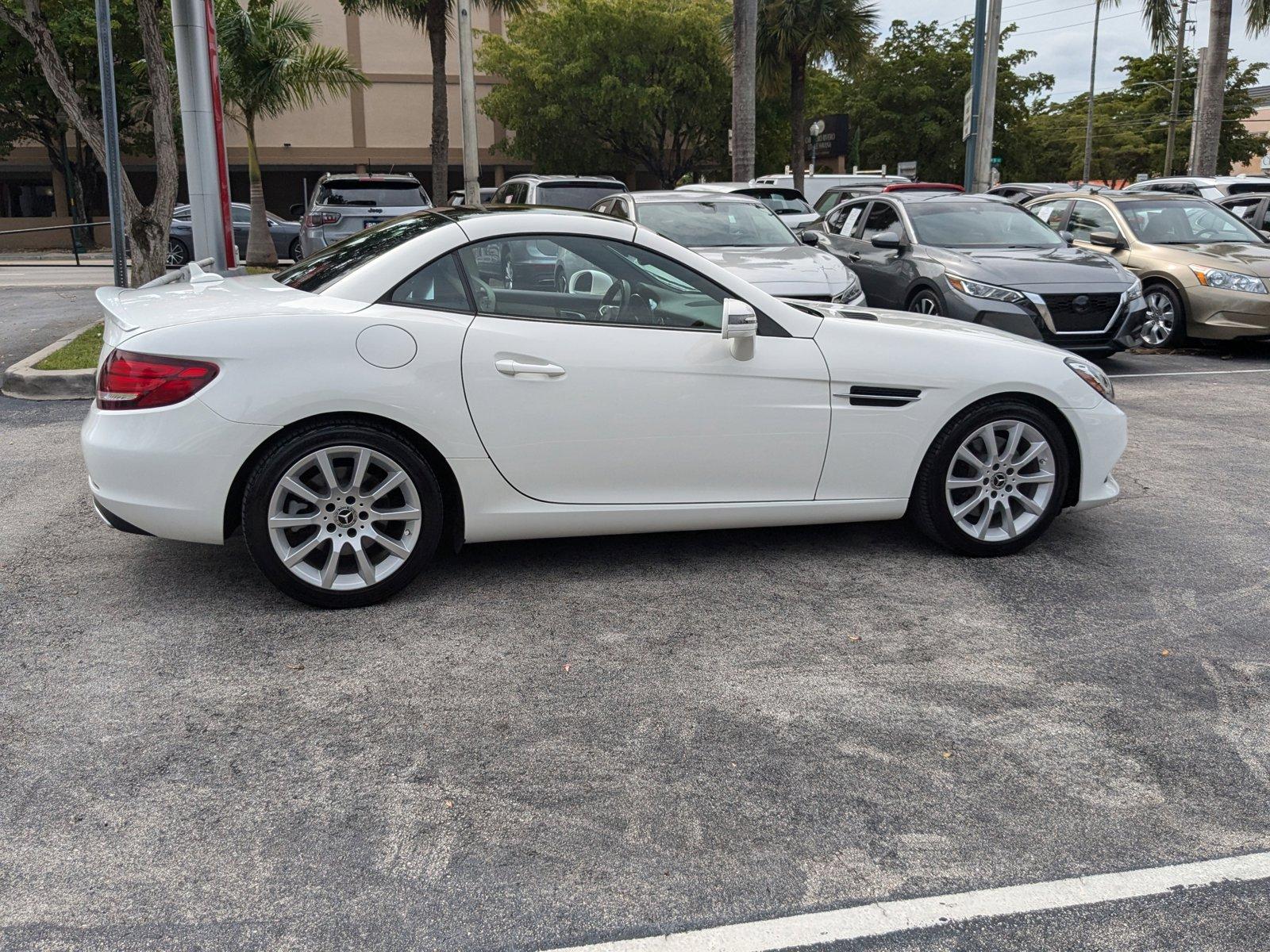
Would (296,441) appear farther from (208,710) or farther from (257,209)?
(257,209)

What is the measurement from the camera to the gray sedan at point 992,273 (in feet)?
32.2

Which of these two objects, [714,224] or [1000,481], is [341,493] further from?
[714,224]

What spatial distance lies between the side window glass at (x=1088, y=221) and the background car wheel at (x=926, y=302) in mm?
3233

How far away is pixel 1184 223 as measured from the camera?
12.6 metres

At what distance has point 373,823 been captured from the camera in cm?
304

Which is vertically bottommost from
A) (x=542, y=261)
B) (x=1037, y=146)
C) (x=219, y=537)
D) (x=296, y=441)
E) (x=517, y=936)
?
(x=517, y=936)

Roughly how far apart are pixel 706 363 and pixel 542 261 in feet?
2.57

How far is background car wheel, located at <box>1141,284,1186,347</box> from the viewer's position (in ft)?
38.7

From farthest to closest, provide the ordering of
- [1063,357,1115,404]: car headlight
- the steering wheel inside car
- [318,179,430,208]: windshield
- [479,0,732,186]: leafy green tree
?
[479,0,732,186]: leafy green tree
[318,179,430,208]: windshield
[1063,357,1115,404]: car headlight
the steering wheel inside car

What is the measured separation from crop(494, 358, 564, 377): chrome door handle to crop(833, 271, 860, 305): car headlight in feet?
16.7

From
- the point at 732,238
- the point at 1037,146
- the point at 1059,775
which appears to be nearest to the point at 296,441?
the point at 1059,775

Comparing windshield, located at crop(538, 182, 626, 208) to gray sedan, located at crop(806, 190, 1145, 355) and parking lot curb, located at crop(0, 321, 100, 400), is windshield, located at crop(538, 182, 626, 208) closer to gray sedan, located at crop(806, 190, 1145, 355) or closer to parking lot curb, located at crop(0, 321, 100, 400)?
gray sedan, located at crop(806, 190, 1145, 355)

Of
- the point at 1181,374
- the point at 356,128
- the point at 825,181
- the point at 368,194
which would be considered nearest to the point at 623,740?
the point at 1181,374

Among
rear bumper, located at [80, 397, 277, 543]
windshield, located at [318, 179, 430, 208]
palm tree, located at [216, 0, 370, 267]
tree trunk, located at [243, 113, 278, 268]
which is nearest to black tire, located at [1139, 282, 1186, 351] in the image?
windshield, located at [318, 179, 430, 208]
